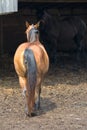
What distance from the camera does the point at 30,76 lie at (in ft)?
23.7

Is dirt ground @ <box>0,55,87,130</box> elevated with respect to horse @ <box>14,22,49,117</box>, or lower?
lower

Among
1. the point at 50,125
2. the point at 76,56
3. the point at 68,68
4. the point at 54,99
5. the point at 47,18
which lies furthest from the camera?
the point at 76,56

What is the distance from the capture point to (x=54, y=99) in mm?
8602

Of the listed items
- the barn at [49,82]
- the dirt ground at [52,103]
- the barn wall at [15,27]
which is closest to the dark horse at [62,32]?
the barn at [49,82]

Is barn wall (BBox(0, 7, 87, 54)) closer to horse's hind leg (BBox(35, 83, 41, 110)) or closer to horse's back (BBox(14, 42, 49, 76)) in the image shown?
horse's back (BBox(14, 42, 49, 76))

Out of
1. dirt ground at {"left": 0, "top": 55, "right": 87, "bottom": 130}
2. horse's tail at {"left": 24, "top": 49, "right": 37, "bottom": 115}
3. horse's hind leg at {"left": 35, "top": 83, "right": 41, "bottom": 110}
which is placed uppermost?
horse's tail at {"left": 24, "top": 49, "right": 37, "bottom": 115}

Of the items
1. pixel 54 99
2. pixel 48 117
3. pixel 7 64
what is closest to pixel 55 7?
pixel 7 64

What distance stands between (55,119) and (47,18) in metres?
6.08

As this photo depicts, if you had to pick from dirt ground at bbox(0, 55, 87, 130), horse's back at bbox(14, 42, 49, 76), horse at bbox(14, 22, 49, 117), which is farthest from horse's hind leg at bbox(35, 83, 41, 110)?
horse's back at bbox(14, 42, 49, 76)

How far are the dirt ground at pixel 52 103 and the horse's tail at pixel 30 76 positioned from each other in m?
0.31

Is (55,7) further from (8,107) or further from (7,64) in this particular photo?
(8,107)

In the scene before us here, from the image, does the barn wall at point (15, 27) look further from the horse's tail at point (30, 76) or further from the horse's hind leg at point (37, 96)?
the horse's tail at point (30, 76)

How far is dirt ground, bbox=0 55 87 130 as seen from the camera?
6.95 meters

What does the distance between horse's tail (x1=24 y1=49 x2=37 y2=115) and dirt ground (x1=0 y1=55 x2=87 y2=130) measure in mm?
309
